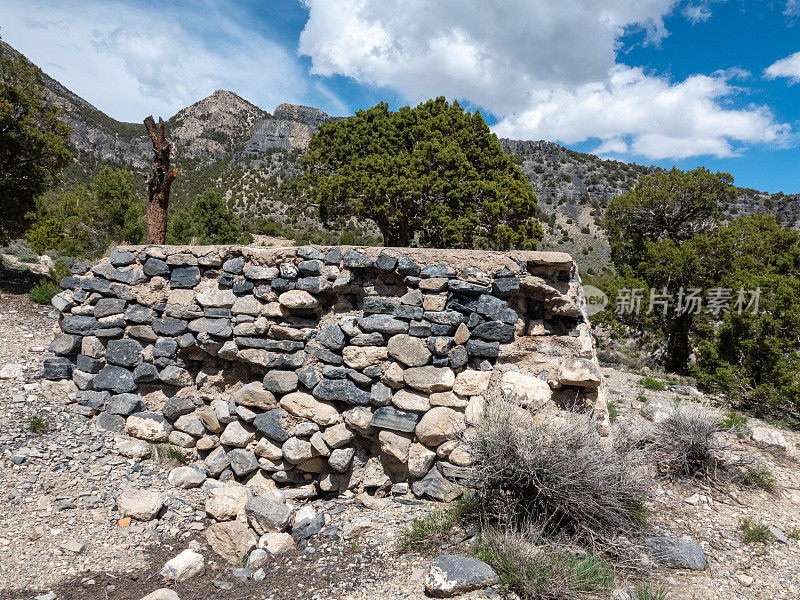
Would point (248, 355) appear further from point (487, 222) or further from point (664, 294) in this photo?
point (664, 294)

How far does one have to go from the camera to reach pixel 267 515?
3902mm

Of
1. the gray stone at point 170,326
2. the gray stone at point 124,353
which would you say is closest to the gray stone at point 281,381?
the gray stone at point 170,326

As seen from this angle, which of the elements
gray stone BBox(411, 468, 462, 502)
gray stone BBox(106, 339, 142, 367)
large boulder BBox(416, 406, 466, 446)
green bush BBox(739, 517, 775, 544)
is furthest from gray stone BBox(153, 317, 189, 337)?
green bush BBox(739, 517, 775, 544)

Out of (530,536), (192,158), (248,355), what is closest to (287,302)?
(248,355)

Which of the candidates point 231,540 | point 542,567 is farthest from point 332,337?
point 542,567

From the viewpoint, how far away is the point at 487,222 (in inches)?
575

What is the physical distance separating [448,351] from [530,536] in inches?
71.5

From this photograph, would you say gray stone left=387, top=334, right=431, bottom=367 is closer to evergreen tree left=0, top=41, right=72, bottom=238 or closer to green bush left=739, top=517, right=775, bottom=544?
green bush left=739, top=517, right=775, bottom=544

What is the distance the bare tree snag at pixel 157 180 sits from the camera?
6309mm

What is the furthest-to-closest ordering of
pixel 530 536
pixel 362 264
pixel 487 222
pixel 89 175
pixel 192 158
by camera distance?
pixel 192 158 → pixel 89 175 → pixel 487 222 → pixel 362 264 → pixel 530 536

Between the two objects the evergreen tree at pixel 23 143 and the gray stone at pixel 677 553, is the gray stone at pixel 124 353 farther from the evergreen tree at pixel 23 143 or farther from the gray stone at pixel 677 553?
the evergreen tree at pixel 23 143

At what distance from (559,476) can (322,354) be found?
2.65m

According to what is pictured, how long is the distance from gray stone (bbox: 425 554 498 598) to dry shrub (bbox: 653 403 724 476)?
9.49ft

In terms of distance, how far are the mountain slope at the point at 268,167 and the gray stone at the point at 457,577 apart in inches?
1179
